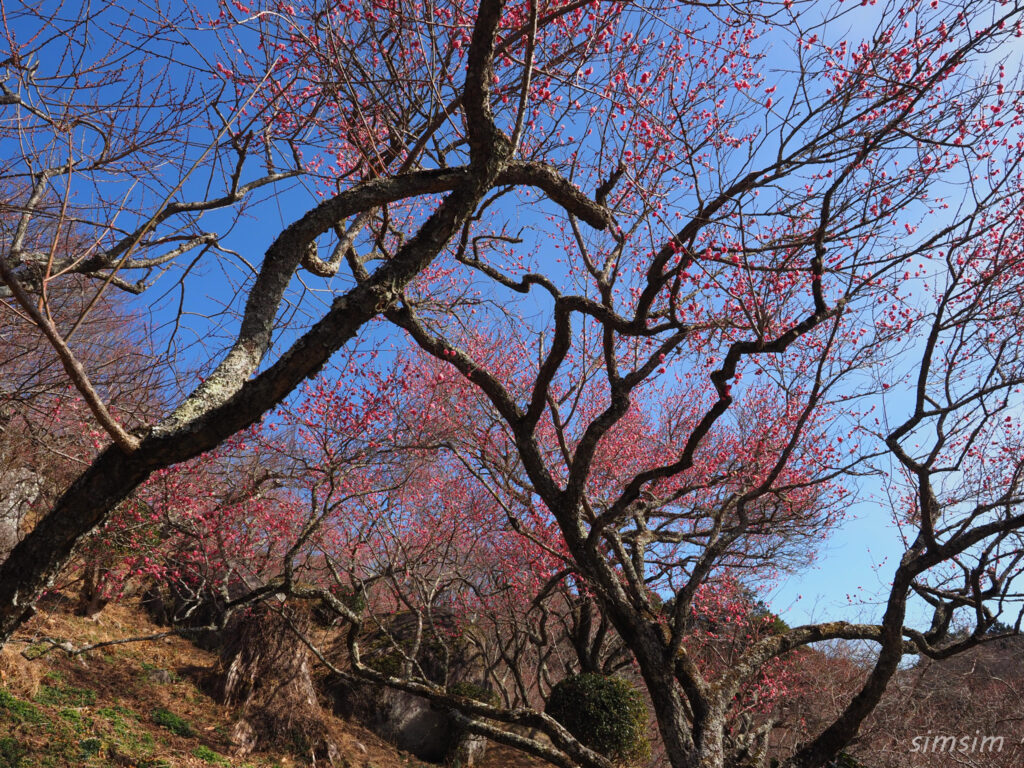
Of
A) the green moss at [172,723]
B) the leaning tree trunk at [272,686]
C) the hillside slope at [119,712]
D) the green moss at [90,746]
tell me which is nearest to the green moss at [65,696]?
the hillside slope at [119,712]

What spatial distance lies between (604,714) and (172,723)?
204 inches

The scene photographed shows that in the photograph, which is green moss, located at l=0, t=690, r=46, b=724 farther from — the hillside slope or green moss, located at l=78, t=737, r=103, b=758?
green moss, located at l=78, t=737, r=103, b=758

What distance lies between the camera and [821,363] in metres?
4.50

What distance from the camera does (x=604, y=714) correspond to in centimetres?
814

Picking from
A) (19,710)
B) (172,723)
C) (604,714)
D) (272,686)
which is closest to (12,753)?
(19,710)

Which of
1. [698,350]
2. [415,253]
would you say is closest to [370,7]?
[415,253]

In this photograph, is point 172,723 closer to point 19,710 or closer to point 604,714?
point 19,710

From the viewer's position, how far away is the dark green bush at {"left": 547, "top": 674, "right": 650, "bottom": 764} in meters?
8.08

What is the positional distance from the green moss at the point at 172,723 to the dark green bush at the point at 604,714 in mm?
4572

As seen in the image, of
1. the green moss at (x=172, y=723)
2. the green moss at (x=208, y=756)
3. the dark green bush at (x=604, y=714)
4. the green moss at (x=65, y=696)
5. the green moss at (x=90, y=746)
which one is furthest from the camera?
the dark green bush at (x=604, y=714)

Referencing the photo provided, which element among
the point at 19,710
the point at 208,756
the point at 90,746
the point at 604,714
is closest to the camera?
the point at 90,746

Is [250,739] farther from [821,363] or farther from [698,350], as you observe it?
[821,363]

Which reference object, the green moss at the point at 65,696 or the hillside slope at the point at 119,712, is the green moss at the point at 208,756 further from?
→ the green moss at the point at 65,696

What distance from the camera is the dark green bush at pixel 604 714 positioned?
26.5 feet
